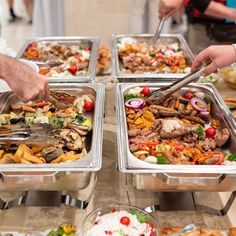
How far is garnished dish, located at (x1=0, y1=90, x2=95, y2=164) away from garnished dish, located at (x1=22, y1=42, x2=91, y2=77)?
0.25 m

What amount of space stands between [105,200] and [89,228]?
9.1 inches

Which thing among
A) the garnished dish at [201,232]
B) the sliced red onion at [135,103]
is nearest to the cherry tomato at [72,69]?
the sliced red onion at [135,103]

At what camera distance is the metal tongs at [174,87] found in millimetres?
1287

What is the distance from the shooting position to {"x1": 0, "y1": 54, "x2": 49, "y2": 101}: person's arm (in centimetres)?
97

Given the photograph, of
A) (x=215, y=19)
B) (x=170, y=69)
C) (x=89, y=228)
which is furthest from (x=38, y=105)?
(x=215, y=19)

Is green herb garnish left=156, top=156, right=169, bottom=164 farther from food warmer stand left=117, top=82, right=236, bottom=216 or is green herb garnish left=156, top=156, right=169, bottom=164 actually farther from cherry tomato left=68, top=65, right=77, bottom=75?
cherry tomato left=68, top=65, right=77, bottom=75

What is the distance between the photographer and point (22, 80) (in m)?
0.98

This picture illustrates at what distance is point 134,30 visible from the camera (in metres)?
2.81

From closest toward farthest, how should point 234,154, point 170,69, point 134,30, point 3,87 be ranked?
1. point 234,154
2. point 3,87
3. point 170,69
4. point 134,30

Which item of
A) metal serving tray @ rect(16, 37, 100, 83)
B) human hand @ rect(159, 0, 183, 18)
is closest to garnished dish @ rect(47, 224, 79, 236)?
metal serving tray @ rect(16, 37, 100, 83)

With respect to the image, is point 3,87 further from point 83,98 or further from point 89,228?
point 89,228

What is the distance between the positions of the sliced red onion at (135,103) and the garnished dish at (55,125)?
13 cm

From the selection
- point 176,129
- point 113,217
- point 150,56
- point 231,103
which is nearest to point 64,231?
point 113,217

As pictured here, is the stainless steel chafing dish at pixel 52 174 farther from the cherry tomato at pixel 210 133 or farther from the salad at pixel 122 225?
the cherry tomato at pixel 210 133
